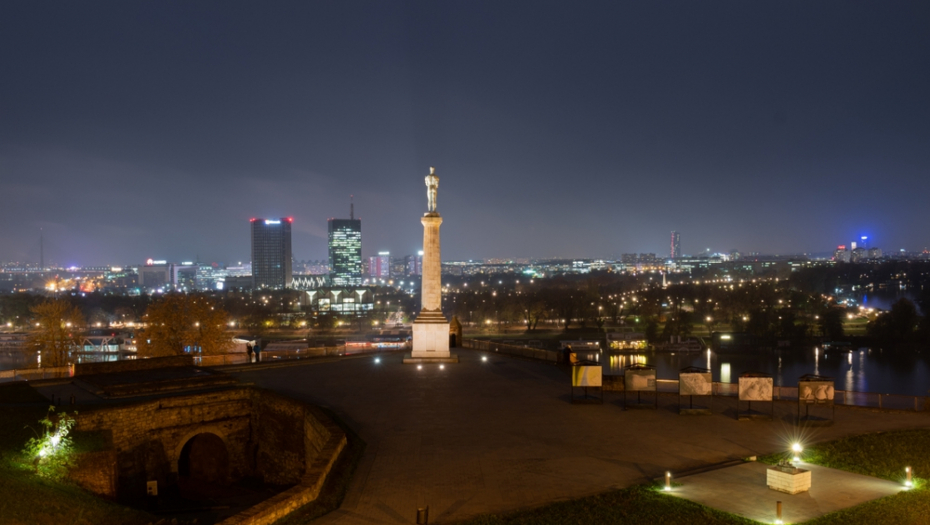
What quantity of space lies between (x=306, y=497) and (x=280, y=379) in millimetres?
11999

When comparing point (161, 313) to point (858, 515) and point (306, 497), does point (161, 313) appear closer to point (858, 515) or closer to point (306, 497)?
point (306, 497)

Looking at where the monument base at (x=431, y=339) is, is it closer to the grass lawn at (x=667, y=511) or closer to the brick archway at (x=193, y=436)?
the brick archway at (x=193, y=436)

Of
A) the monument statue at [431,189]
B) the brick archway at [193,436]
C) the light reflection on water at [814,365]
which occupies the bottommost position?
the light reflection on water at [814,365]

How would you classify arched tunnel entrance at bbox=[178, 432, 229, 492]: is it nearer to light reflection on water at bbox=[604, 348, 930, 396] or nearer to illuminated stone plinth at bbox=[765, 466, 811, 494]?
illuminated stone plinth at bbox=[765, 466, 811, 494]

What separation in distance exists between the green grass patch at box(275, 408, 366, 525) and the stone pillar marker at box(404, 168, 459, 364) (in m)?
11.2

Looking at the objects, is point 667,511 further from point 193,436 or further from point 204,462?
→ point 204,462

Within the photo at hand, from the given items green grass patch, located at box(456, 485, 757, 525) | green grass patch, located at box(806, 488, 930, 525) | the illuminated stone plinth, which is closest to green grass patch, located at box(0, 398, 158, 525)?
green grass patch, located at box(456, 485, 757, 525)

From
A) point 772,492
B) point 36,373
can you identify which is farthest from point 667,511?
point 36,373

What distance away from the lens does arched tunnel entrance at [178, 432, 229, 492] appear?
1659 centimetres

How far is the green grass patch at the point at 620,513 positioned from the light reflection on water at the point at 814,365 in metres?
36.4

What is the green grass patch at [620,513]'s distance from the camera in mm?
8148

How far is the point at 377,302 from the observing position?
130000mm

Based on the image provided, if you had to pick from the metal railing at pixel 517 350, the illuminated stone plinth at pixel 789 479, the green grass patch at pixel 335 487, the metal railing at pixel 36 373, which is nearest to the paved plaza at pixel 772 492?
the illuminated stone plinth at pixel 789 479

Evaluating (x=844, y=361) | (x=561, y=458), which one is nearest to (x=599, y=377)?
→ (x=561, y=458)
